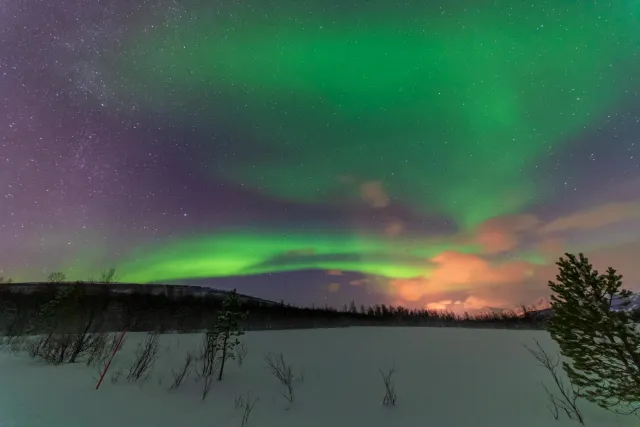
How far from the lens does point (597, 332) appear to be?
9.09 meters

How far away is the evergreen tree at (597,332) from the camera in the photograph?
27.0ft

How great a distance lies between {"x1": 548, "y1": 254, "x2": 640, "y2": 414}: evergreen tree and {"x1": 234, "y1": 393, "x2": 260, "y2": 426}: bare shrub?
9.47 meters

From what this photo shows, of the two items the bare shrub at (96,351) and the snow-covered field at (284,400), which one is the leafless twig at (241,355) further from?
the bare shrub at (96,351)

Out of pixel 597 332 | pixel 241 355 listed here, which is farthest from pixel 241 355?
pixel 597 332

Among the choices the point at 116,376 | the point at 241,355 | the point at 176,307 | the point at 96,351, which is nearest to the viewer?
the point at 116,376

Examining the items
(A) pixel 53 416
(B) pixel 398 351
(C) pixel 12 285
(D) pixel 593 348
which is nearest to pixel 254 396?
(A) pixel 53 416

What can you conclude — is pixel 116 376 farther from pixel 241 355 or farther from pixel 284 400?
pixel 241 355

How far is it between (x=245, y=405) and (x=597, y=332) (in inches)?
451

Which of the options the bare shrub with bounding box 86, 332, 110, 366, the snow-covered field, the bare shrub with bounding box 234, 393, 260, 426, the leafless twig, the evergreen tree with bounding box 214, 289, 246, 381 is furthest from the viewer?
the leafless twig

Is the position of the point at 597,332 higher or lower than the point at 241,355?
higher

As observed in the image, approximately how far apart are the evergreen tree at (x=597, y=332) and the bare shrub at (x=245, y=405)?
31.1ft

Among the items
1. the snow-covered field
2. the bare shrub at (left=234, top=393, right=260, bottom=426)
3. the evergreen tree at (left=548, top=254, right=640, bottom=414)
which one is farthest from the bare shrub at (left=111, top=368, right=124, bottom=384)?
the evergreen tree at (left=548, top=254, right=640, bottom=414)

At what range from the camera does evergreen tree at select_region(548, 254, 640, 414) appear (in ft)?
A: 27.0

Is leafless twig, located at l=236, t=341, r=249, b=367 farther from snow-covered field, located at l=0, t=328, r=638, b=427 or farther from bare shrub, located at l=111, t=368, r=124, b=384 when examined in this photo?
bare shrub, located at l=111, t=368, r=124, b=384
